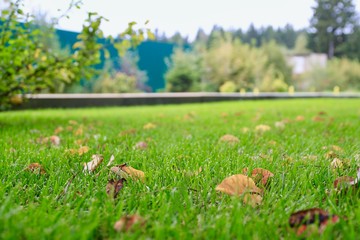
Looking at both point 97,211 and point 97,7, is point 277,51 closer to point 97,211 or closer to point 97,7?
point 97,7

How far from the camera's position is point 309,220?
71 cm

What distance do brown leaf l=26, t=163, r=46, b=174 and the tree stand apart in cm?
3263

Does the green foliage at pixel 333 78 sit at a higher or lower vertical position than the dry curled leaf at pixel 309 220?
lower

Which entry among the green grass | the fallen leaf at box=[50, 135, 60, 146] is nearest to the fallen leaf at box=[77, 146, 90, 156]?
the green grass

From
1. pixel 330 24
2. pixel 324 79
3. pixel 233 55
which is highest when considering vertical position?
pixel 330 24

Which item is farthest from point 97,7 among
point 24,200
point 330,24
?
point 330,24

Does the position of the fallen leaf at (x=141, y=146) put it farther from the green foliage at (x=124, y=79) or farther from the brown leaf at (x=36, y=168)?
the green foliage at (x=124, y=79)

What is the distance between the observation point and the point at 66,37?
37.0 feet

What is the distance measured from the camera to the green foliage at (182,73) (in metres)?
15.2

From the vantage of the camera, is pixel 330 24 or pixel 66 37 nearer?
pixel 66 37

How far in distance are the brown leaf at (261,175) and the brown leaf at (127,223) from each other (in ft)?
1.48

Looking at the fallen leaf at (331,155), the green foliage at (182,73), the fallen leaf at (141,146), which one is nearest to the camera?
the fallen leaf at (331,155)

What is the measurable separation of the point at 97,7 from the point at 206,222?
227 centimetres

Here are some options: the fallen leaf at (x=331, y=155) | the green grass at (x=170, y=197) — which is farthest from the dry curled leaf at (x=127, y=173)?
the fallen leaf at (x=331, y=155)
